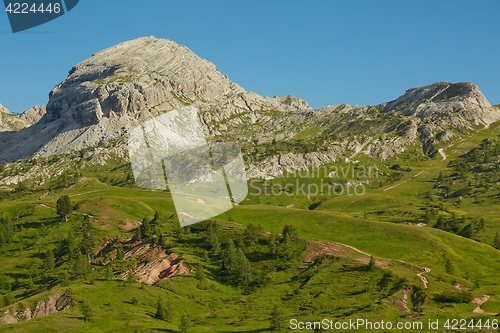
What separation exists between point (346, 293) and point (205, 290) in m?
36.9

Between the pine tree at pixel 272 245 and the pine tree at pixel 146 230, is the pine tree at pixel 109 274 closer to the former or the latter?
the pine tree at pixel 146 230

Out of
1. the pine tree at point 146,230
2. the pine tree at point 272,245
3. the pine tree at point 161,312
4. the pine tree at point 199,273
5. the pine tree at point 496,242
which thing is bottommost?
the pine tree at point 496,242

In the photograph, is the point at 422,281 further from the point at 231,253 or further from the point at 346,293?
the point at 231,253

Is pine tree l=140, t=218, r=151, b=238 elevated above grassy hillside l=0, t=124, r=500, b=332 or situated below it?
above

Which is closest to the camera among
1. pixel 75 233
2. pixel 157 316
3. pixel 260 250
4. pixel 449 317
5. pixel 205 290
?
pixel 449 317

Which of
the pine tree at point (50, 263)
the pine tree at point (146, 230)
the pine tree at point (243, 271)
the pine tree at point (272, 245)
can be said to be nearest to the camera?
the pine tree at point (243, 271)

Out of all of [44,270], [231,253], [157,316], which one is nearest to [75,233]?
[44,270]

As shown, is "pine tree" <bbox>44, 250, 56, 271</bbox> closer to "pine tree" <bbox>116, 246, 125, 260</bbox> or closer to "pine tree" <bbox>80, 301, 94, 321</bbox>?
"pine tree" <bbox>116, 246, 125, 260</bbox>

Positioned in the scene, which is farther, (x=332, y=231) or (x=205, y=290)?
(x=332, y=231)

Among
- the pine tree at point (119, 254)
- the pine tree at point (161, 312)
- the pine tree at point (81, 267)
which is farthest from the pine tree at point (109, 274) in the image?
the pine tree at point (161, 312)

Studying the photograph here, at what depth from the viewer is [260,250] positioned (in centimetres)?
15512

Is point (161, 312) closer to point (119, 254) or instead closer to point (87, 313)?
point (87, 313)

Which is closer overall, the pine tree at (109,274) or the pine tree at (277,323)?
the pine tree at (277,323)

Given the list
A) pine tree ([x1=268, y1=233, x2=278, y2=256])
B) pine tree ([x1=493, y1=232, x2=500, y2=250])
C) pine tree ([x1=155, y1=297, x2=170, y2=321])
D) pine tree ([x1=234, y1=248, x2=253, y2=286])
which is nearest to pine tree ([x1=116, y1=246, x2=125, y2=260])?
pine tree ([x1=234, y1=248, x2=253, y2=286])
